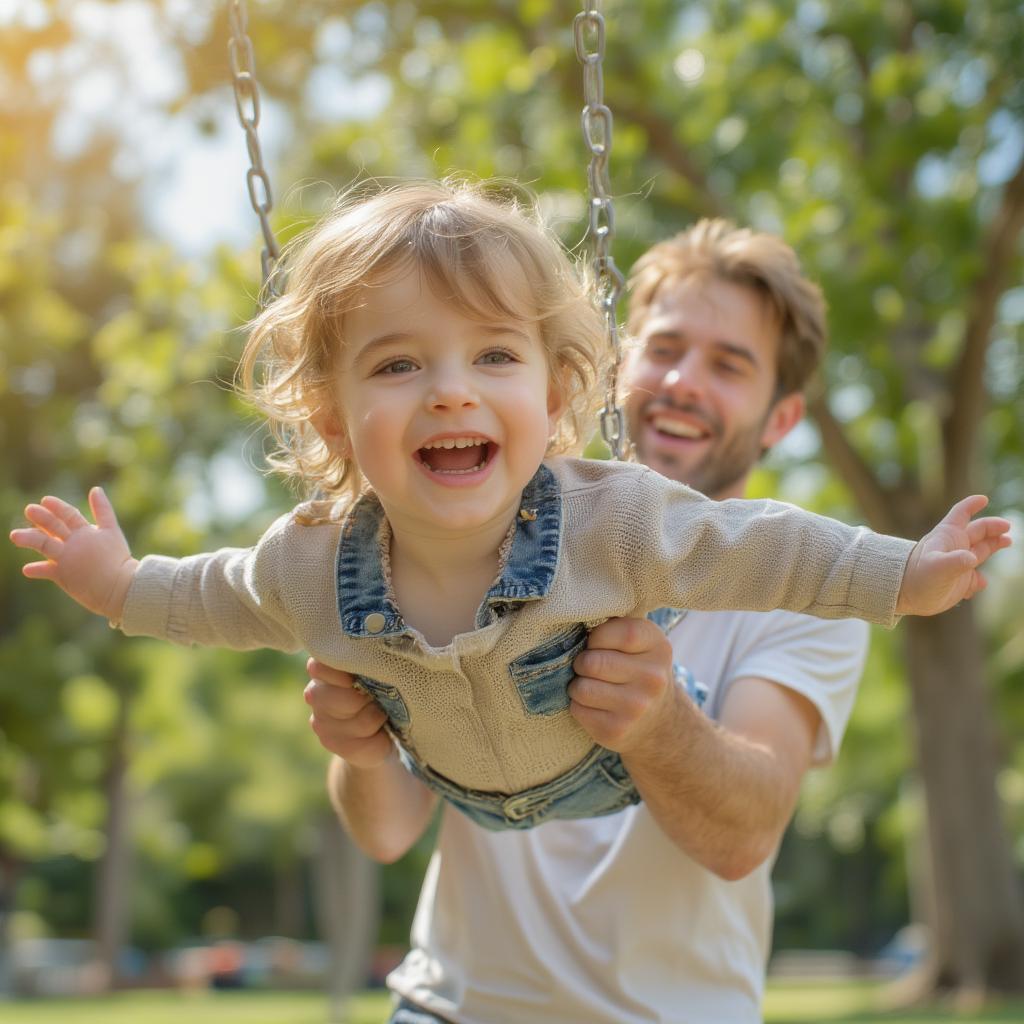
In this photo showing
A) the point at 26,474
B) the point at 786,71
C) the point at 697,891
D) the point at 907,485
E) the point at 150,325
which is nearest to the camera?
the point at 697,891

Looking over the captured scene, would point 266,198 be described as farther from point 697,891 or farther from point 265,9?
point 265,9

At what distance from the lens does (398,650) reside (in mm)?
2240

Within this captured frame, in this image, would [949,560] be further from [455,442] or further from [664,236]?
[664,236]

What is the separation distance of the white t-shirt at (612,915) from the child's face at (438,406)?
34.3 inches

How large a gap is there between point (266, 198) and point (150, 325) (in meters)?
13.1

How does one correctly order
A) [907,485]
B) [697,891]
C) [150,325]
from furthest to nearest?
[150,325]
[907,485]
[697,891]

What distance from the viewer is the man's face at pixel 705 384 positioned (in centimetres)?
317

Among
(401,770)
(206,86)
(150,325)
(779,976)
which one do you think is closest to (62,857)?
(779,976)

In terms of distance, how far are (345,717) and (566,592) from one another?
526 millimetres

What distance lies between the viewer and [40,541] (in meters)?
2.44

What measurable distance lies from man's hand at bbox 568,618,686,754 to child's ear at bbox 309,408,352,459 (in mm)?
537

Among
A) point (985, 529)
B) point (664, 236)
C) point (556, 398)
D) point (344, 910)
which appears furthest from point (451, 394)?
point (344, 910)

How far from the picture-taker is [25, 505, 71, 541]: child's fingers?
2486mm

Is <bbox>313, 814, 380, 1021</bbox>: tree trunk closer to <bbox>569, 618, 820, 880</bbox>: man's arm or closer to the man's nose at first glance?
the man's nose
